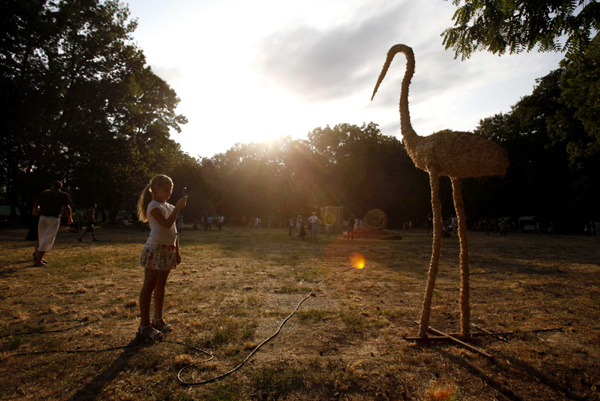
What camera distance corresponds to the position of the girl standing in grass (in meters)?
4.32

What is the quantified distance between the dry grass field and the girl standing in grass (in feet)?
0.91

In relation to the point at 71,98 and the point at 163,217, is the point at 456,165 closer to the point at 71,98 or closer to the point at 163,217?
the point at 163,217

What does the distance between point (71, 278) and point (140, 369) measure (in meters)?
6.14

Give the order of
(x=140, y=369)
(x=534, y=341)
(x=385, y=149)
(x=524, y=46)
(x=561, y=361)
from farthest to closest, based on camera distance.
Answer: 1. (x=385, y=149)
2. (x=524, y=46)
3. (x=534, y=341)
4. (x=561, y=361)
5. (x=140, y=369)

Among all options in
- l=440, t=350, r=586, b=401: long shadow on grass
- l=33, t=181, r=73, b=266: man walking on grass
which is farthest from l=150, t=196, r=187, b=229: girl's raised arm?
l=33, t=181, r=73, b=266: man walking on grass

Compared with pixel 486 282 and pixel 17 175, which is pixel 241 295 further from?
pixel 17 175

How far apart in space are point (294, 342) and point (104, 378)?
6.81ft

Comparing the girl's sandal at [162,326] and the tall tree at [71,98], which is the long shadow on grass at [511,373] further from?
the tall tree at [71,98]

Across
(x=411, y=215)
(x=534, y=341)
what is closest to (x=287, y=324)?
(x=534, y=341)

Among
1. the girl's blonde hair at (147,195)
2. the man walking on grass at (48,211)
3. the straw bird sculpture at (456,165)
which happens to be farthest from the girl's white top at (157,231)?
the man walking on grass at (48,211)

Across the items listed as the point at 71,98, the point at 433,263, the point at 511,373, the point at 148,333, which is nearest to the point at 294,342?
the point at 148,333

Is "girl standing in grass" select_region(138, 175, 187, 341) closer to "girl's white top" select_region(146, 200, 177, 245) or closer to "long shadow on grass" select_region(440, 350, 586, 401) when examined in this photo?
"girl's white top" select_region(146, 200, 177, 245)

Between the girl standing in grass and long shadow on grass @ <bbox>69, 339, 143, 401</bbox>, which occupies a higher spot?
the girl standing in grass

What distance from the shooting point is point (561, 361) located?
371cm
